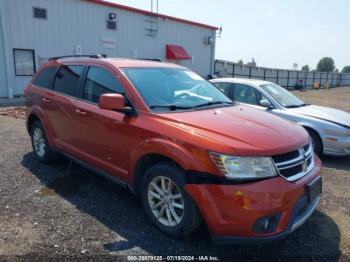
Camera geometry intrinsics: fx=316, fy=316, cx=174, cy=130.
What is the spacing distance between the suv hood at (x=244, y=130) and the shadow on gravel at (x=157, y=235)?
102cm

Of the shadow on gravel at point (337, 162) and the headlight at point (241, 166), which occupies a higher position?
Result: the headlight at point (241, 166)

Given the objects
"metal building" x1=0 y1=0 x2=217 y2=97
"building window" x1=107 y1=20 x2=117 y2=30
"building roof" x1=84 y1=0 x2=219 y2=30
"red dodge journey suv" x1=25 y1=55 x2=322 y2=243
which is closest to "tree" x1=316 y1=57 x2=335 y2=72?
"building roof" x1=84 y1=0 x2=219 y2=30

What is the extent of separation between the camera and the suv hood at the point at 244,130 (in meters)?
2.86

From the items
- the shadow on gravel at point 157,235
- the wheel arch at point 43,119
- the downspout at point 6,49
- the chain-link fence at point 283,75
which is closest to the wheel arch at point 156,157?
the shadow on gravel at point 157,235

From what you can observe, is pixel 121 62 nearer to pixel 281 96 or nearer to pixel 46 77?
pixel 46 77

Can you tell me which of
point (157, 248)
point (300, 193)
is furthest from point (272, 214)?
point (157, 248)

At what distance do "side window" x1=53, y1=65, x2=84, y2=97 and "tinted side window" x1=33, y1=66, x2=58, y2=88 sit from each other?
22 cm

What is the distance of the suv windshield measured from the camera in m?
3.68

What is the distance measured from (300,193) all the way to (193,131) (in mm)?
1144

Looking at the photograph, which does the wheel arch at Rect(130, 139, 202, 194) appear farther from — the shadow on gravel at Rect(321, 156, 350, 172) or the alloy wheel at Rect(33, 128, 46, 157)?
the shadow on gravel at Rect(321, 156, 350, 172)

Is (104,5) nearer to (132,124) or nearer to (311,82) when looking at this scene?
(132,124)

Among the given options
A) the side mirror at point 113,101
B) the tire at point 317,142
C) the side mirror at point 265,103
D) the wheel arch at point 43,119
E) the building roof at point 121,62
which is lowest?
the tire at point 317,142

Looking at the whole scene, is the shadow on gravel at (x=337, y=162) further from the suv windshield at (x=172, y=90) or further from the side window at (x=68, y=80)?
the side window at (x=68, y=80)

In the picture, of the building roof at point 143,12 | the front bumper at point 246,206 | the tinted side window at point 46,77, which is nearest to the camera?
the front bumper at point 246,206
